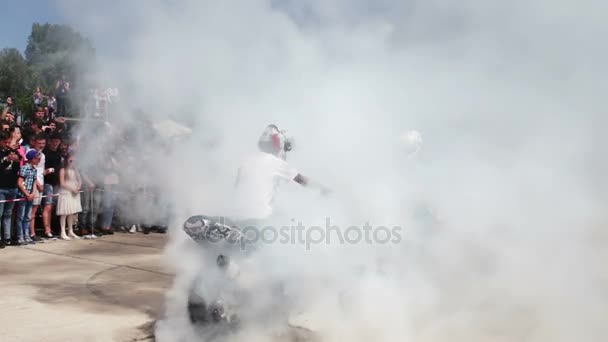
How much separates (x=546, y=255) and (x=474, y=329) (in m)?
1.03

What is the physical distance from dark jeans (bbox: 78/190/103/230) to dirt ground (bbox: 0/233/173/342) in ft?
2.33

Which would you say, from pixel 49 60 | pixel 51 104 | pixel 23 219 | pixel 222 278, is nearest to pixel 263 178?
pixel 222 278

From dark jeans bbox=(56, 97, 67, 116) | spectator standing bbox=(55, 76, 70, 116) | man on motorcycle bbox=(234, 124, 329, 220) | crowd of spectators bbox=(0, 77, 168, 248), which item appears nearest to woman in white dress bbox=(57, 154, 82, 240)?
crowd of spectators bbox=(0, 77, 168, 248)

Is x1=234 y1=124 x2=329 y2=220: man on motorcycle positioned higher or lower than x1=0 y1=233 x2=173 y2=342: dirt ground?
higher

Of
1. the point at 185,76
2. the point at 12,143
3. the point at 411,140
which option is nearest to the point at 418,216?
the point at 411,140

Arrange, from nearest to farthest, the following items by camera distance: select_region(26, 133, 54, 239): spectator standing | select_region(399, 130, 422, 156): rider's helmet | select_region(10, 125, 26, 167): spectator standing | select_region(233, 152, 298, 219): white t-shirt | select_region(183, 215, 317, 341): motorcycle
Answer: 1. select_region(183, 215, 317, 341): motorcycle
2. select_region(233, 152, 298, 219): white t-shirt
3. select_region(399, 130, 422, 156): rider's helmet
4. select_region(10, 125, 26, 167): spectator standing
5. select_region(26, 133, 54, 239): spectator standing

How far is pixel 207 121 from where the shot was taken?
5.09m

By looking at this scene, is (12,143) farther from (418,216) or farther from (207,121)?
(418,216)

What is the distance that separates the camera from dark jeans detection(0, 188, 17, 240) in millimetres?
7562

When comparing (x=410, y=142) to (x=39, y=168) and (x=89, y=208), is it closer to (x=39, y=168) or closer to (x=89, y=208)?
(x=39, y=168)

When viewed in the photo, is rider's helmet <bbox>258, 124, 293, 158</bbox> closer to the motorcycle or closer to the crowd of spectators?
the motorcycle

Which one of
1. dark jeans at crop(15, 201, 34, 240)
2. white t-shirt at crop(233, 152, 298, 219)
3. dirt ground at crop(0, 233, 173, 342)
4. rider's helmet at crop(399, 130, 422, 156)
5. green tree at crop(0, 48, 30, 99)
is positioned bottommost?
dirt ground at crop(0, 233, 173, 342)

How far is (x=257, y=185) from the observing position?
398 centimetres

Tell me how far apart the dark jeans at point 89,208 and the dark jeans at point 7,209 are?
4.36 feet
